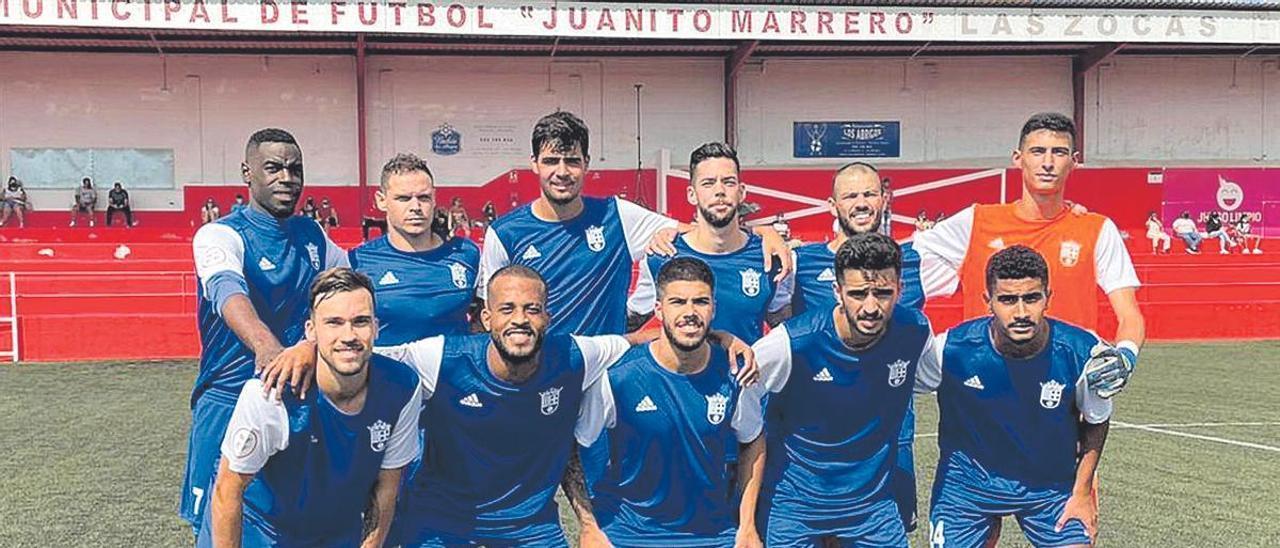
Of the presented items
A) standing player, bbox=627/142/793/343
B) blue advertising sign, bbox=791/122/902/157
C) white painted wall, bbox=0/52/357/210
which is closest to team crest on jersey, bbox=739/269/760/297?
standing player, bbox=627/142/793/343

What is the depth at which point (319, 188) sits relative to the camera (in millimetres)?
26031

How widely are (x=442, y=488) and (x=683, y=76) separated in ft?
76.1

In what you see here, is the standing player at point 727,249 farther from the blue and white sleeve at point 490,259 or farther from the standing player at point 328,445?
the standing player at point 328,445

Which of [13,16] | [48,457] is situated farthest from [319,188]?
[48,457]

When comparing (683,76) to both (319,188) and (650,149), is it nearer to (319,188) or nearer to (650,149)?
(650,149)

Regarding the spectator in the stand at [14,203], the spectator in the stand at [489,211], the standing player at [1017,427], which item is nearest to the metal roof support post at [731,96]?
the spectator in the stand at [489,211]

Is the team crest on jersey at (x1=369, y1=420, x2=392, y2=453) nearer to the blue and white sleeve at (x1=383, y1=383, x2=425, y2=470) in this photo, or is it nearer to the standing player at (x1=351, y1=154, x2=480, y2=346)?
the blue and white sleeve at (x1=383, y1=383, x2=425, y2=470)

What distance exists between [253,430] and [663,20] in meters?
20.9

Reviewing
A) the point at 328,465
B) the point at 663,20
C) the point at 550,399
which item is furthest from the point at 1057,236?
the point at 663,20

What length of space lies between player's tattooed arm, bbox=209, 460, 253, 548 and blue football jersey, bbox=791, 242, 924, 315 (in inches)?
93.5

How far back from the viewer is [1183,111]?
28.0 meters

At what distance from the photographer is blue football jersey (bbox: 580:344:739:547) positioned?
3998 mm

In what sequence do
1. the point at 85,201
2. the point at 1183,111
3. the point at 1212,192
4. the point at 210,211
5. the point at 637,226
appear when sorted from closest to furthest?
the point at 637,226 < the point at 210,211 < the point at 85,201 < the point at 1212,192 < the point at 1183,111

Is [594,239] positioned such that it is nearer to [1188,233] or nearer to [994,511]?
[994,511]
